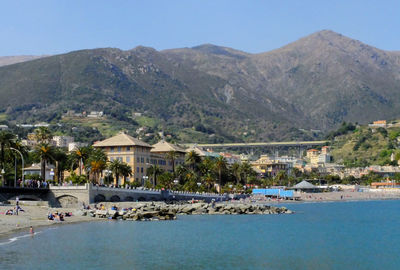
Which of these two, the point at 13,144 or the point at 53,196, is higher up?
the point at 13,144

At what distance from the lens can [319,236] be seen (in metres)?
80.2

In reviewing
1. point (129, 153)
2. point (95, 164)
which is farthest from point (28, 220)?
point (129, 153)

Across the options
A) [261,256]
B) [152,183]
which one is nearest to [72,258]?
[261,256]

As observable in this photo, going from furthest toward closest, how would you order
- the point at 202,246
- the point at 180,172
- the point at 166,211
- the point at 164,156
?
the point at 164,156 < the point at 180,172 < the point at 166,211 < the point at 202,246

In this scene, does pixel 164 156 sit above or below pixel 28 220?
above

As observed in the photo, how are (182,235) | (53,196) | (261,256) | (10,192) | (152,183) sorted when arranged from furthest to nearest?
(152,183)
(53,196)
(10,192)
(182,235)
(261,256)

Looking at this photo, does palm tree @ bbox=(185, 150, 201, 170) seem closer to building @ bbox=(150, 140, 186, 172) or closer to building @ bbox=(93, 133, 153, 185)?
building @ bbox=(150, 140, 186, 172)

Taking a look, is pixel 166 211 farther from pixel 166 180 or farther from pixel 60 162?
pixel 166 180

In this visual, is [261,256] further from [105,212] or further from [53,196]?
[53,196]

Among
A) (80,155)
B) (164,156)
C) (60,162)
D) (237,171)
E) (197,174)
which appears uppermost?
(164,156)

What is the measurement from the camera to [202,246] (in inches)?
2653

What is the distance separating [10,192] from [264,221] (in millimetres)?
39142

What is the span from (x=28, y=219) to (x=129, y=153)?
7051 centimetres

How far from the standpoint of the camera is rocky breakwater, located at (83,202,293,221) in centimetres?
9800
